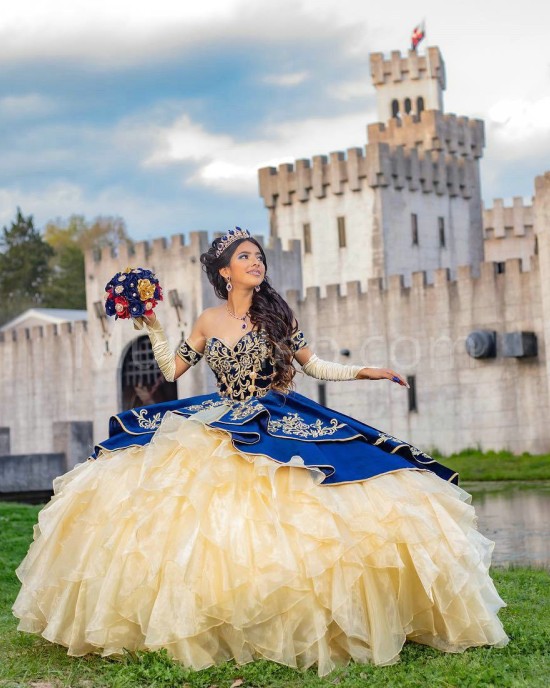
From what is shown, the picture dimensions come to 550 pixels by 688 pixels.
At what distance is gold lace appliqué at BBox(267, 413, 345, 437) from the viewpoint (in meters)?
6.46

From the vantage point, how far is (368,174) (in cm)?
4231

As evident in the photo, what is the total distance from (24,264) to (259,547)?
72.2m

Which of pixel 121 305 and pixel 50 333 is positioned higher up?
pixel 50 333

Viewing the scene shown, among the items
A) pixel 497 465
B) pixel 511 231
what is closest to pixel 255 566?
pixel 497 465

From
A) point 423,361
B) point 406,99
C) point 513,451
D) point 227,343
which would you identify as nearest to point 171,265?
point 423,361

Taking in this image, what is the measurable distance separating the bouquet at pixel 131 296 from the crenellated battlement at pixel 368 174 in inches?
1393

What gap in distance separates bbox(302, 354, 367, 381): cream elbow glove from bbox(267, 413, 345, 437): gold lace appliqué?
60cm

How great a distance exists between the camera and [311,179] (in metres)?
44.0

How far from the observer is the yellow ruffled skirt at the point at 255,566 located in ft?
19.3

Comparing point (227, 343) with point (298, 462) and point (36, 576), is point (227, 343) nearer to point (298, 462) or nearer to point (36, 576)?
point (298, 462)

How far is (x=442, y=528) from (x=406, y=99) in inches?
1918

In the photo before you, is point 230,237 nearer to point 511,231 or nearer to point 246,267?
point 246,267

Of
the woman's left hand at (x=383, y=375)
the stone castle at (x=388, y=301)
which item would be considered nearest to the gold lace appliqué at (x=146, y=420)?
the woman's left hand at (x=383, y=375)
